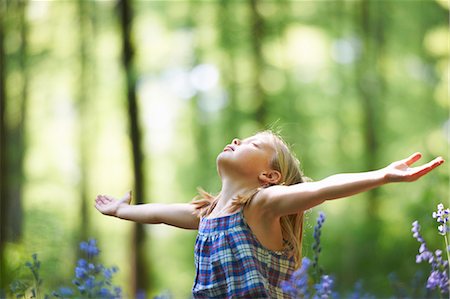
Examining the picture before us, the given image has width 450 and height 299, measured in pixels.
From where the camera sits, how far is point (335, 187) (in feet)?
5.23

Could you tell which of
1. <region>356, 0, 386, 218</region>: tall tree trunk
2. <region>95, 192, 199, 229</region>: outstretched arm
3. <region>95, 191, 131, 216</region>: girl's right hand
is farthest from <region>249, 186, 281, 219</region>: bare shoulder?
<region>356, 0, 386, 218</region>: tall tree trunk

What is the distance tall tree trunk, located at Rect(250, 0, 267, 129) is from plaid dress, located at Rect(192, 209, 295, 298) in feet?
20.8

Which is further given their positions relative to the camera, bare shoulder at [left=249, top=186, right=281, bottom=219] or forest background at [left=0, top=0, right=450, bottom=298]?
forest background at [left=0, top=0, right=450, bottom=298]

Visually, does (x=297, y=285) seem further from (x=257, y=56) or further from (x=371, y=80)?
(x=371, y=80)

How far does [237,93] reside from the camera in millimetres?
8664

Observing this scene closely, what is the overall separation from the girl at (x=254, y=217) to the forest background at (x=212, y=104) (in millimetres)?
5400

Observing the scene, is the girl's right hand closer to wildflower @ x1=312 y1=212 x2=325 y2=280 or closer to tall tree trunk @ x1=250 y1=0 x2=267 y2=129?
wildflower @ x1=312 y1=212 x2=325 y2=280

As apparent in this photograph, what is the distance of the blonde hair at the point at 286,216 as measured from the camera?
1862 millimetres

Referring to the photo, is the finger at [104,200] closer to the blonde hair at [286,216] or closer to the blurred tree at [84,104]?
the blonde hair at [286,216]

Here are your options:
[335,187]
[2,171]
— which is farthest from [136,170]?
[335,187]

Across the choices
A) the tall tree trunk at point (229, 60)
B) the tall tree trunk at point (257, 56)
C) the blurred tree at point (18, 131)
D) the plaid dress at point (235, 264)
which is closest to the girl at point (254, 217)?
the plaid dress at point (235, 264)

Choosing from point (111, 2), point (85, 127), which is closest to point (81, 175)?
point (85, 127)

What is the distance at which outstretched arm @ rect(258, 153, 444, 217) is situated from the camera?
59.9 inches

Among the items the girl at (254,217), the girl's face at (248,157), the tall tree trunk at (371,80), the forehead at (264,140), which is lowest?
the girl at (254,217)
